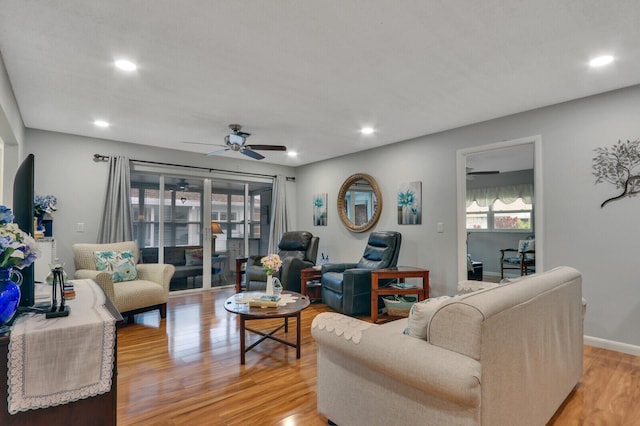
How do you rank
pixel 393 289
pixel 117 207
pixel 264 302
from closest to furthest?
pixel 264 302 < pixel 393 289 < pixel 117 207

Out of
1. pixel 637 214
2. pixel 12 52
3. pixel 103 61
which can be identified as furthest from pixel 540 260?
pixel 12 52

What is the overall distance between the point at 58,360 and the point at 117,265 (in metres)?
3.19

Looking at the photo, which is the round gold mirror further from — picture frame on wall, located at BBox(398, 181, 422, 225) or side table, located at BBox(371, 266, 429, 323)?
side table, located at BBox(371, 266, 429, 323)

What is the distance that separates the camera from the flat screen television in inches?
57.4

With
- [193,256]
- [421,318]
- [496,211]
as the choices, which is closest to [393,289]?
[421,318]

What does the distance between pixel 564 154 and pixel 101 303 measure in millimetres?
4038

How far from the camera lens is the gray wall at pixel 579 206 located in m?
3.01

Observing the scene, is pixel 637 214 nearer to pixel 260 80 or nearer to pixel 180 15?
pixel 260 80

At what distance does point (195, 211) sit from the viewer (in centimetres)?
579

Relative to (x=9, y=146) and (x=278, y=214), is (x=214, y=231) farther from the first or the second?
(x=9, y=146)

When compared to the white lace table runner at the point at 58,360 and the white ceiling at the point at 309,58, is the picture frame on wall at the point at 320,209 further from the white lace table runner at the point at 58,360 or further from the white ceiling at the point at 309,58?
the white lace table runner at the point at 58,360

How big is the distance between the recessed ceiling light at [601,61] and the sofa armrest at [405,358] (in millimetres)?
2543

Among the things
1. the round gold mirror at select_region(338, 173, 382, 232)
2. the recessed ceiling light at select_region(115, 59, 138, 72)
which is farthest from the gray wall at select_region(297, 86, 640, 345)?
the recessed ceiling light at select_region(115, 59, 138, 72)

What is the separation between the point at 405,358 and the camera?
1.46 meters
